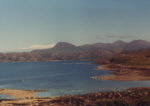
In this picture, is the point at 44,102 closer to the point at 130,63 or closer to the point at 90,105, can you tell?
the point at 90,105

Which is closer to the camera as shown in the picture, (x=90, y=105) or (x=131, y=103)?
(x=131, y=103)

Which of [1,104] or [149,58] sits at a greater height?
[149,58]

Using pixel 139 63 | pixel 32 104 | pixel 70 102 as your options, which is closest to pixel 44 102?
pixel 32 104

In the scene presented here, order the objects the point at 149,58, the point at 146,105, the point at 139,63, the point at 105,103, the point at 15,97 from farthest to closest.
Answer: the point at 149,58, the point at 139,63, the point at 15,97, the point at 105,103, the point at 146,105

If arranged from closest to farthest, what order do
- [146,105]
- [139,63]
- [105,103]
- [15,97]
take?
[146,105], [105,103], [15,97], [139,63]

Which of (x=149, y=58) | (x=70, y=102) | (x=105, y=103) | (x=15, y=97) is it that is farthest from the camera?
(x=149, y=58)

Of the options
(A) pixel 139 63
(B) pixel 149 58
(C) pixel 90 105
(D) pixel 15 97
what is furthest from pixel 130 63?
(C) pixel 90 105

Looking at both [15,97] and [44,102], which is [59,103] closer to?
[44,102]

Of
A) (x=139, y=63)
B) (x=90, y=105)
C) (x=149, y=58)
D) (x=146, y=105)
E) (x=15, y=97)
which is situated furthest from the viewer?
(x=149, y=58)

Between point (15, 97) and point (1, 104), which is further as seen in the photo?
point (15, 97)
